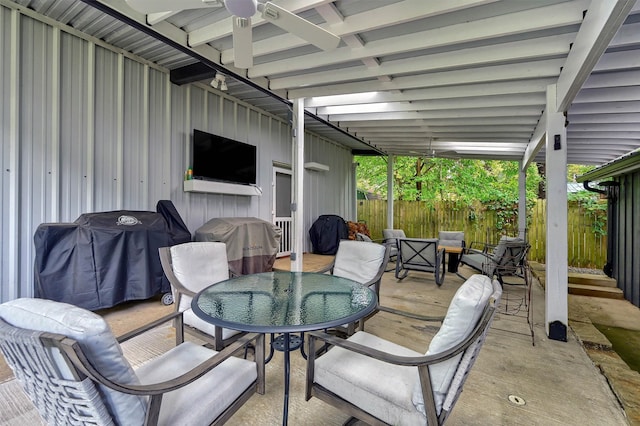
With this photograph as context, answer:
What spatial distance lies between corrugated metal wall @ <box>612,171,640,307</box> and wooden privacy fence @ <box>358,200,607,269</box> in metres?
1.49

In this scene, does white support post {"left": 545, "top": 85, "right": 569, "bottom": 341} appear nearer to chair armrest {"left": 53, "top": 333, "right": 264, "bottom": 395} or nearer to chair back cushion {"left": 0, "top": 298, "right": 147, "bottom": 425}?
chair armrest {"left": 53, "top": 333, "right": 264, "bottom": 395}

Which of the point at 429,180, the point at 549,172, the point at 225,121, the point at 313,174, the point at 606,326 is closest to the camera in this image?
the point at 549,172

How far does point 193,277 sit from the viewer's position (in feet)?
7.81

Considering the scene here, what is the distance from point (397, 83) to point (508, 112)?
192cm

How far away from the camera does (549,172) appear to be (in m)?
3.05

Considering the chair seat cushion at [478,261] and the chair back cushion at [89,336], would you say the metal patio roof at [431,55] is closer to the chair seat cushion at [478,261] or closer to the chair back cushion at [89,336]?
the chair seat cushion at [478,261]

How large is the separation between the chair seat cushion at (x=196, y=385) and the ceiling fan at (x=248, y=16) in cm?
210

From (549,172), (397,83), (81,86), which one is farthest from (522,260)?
(81,86)

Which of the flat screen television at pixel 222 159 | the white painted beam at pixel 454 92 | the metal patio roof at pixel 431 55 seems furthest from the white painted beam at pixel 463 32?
the flat screen television at pixel 222 159

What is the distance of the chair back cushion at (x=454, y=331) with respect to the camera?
1.24m

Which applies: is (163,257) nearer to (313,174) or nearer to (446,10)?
(446,10)

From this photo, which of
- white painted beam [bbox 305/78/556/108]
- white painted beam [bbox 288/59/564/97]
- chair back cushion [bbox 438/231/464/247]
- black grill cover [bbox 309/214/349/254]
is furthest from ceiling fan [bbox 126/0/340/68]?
chair back cushion [bbox 438/231/464/247]

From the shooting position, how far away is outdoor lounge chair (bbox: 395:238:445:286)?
194 inches

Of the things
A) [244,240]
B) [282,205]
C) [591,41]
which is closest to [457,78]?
[591,41]
